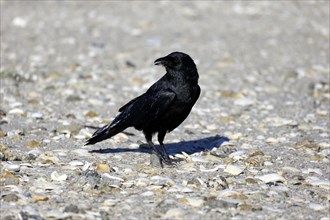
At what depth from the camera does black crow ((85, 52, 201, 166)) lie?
682cm

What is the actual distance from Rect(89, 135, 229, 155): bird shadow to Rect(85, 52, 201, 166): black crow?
380mm

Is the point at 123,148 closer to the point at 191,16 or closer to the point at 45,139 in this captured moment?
the point at 45,139

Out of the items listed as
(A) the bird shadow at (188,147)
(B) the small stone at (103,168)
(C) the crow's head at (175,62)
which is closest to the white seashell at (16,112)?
(A) the bird shadow at (188,147)

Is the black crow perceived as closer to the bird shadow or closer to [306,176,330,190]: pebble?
the bird shadow

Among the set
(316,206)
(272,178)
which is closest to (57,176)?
(272,178)

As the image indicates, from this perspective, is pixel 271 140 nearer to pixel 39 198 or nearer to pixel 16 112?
pixel 16 112

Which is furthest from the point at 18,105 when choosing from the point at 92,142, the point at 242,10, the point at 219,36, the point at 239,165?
the point at 242,10

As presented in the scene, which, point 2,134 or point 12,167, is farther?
point 2,134

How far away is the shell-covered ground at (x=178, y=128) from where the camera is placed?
550 centimetres

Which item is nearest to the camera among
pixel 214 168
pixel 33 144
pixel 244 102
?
pixel 214 168

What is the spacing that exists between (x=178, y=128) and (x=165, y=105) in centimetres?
202

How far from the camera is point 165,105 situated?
Answer: 678 cm

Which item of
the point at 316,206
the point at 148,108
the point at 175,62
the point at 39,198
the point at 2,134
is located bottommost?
the point at 316,206

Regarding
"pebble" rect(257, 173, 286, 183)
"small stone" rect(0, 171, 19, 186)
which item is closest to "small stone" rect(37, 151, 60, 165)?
"small stone" rect(0, 171, 19, 186)
